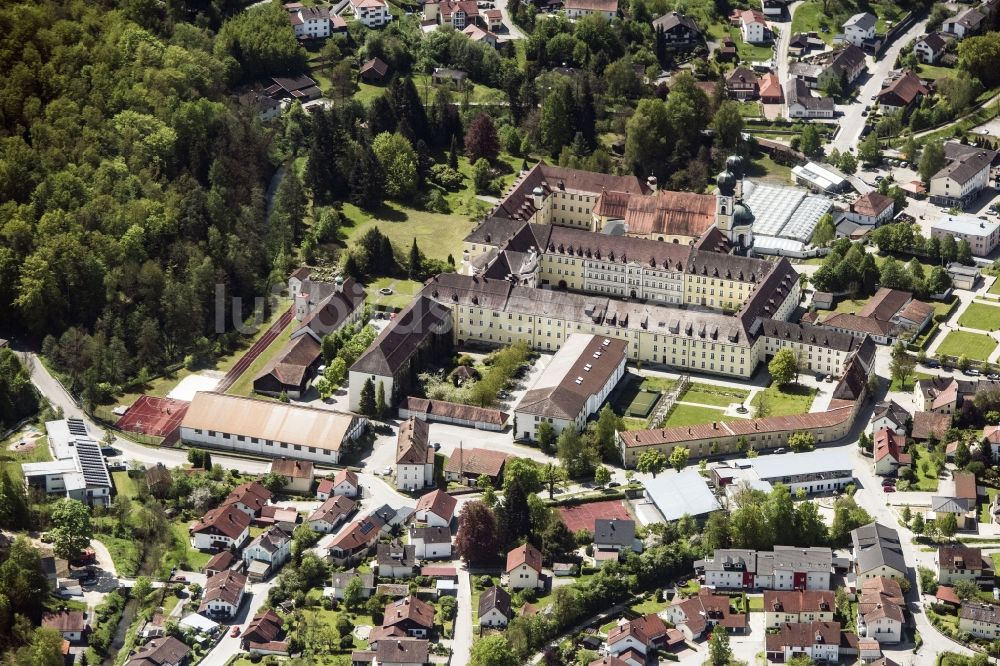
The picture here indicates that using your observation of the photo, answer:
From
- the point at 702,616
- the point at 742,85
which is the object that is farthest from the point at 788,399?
the point at 742,85

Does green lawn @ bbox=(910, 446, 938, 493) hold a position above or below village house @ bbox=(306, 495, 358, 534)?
above

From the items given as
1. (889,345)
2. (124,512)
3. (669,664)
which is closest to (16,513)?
(124,512)

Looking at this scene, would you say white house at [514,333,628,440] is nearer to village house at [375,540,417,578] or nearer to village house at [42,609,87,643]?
village house at [375,540,417,578]

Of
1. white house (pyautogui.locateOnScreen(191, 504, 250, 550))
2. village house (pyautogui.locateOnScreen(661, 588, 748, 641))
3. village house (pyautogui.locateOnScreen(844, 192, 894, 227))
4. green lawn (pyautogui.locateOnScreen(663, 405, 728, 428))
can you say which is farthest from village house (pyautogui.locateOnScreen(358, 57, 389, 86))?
village house (pyautogui.locateOnScreen(661, 588, 748, 641))

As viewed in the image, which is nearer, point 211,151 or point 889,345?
point 889,345

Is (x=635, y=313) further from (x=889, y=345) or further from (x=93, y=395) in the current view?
(x=93, y=395)

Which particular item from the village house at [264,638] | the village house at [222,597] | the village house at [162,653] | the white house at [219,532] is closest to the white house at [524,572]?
the village house at [264,638]

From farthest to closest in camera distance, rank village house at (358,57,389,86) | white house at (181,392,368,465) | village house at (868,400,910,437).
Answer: village house at (358,57,389,86), white house at (181,392,368,465), village house at (868,400,910,437)
